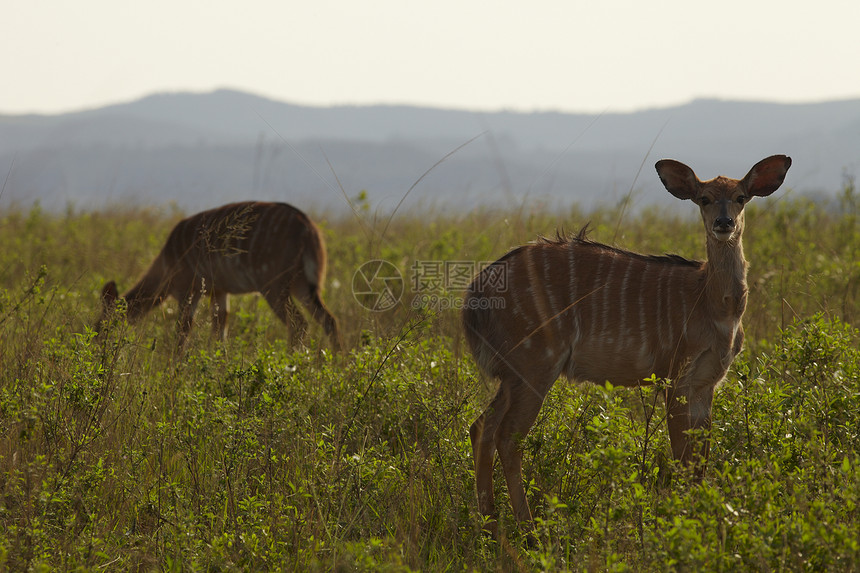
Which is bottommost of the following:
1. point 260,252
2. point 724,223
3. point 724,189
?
point 260,252

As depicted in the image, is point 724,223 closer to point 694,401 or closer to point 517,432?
point 694,401

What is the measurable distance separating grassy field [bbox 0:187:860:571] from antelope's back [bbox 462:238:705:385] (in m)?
0.24

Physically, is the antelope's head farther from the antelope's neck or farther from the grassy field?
the grassy field

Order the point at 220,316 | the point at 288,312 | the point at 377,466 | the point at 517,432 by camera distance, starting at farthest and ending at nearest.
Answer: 1. the point at 220,316
2. the point at 288,312
3. the point at 517,432
4. the point at 377,466

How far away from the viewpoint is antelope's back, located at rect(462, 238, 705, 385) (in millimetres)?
4465

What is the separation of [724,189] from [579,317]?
1001 mm

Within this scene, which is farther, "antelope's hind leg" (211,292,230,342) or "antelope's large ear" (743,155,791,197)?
"antelope's hind leg" (211,292,230,342)

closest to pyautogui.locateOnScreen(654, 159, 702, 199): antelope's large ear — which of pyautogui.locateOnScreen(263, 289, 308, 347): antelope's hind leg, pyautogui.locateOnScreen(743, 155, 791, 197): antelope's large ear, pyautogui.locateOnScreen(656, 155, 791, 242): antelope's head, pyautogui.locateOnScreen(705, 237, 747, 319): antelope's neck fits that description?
pyautogui.locateOnScreen(656, 155, 791, 242): antelope's head

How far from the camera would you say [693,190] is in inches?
187

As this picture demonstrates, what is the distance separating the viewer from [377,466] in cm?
404

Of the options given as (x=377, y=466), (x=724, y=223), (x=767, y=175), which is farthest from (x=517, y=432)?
(x=767, y=175)

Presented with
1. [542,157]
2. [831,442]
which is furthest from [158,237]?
[542,157]

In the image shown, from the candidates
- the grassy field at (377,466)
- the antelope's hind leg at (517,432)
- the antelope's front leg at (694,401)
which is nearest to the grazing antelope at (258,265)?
the grassy field at (377,466)

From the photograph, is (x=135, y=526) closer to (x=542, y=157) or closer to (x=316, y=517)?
(x=316, y=517)
